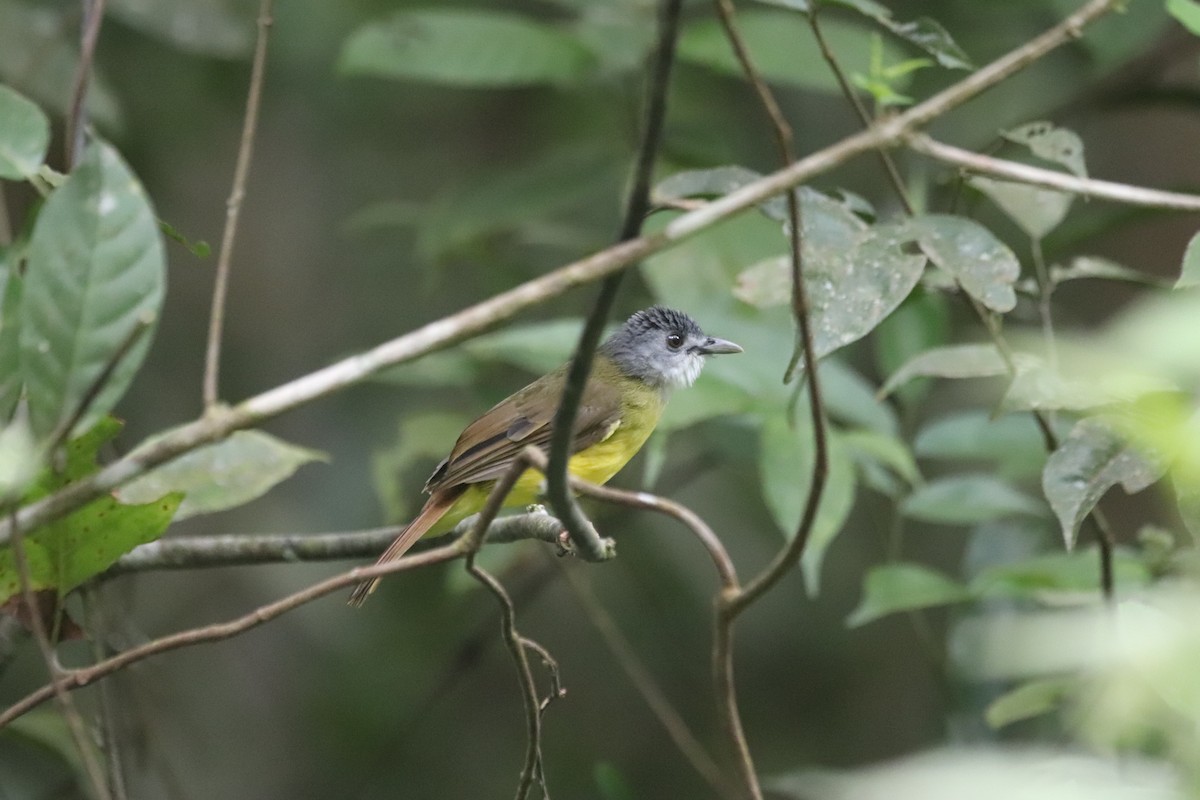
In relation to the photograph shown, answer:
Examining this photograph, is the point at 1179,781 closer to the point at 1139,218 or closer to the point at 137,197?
the point at 137,197

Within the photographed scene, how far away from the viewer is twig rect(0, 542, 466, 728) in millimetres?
1738

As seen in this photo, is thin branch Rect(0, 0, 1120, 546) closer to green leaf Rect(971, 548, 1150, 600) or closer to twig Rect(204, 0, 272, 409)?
twig Rect(204, 0, 272, 409)

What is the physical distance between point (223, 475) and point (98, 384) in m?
1.17

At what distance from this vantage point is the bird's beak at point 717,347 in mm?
3568

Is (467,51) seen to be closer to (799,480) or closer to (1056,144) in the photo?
(799,480)

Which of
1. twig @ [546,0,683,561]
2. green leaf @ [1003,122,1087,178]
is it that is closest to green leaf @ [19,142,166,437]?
twig @ [546,0,683,561]

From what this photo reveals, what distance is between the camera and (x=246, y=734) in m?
5.81

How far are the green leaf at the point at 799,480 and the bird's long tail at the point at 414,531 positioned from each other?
778 millimetres

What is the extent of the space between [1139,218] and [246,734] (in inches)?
164

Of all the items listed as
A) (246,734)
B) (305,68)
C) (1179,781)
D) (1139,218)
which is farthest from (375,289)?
(1179,781)

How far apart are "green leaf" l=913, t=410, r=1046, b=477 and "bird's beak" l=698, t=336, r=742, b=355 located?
54 cm

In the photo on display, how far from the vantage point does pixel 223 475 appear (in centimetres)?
255

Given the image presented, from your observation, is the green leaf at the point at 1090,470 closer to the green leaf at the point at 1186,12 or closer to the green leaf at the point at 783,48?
the green leaf at the point at 1186,12

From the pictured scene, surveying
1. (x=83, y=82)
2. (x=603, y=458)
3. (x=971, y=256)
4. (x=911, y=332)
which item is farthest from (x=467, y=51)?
(x=971, y=256)
